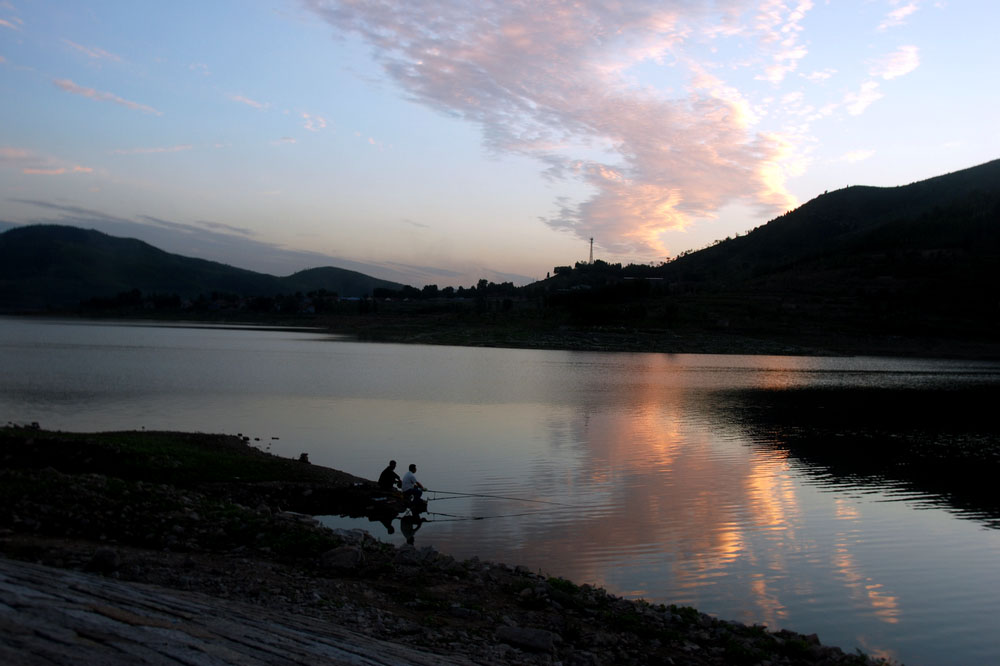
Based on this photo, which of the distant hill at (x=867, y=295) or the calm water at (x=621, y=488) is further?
the distant hill at (x=867, y=295)

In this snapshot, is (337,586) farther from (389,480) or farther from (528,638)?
(389,480)

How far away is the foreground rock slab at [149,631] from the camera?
5.38 m

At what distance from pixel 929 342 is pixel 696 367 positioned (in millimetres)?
48277

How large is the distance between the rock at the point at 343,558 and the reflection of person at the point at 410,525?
13.1 ft

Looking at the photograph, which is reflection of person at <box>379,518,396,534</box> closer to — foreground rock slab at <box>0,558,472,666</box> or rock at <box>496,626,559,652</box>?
rock at <box>496,626,559,652</box>

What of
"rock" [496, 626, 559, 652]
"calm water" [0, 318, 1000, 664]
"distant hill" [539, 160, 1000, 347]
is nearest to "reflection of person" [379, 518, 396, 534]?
"calm water" [0, 318, 1000, 664]

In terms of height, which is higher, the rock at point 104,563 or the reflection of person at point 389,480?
the rock at point 104,563

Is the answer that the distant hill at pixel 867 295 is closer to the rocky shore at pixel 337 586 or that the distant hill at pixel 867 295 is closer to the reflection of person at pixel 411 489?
the reflection of person at pixel 411 489

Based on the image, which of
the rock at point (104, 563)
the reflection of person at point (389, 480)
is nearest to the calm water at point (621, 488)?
the reflection of person at point (389, 480)

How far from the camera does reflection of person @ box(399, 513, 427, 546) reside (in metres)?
16.7

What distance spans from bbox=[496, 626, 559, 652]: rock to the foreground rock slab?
1411mm

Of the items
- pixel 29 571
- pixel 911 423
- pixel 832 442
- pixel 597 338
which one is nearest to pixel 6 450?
pixel 29 571

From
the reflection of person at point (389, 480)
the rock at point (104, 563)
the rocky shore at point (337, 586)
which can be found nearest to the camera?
the rocky shore at point (337, 586)

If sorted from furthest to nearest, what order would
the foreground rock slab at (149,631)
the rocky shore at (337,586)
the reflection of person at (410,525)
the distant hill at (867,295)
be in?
the distant hill at (867,295), the reflection of person at (410,525), the rocky shore at (337,586), the foreground rock slab at (149,631)
